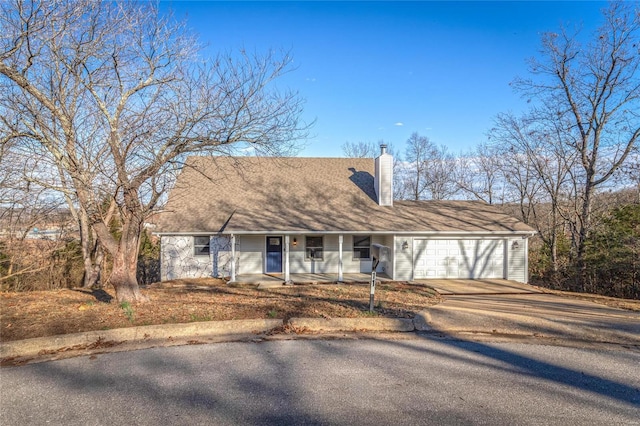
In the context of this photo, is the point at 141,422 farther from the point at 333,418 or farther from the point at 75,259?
the point at 75,259

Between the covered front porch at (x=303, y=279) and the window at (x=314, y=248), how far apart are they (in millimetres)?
831

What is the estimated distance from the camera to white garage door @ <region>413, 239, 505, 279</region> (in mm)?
14445

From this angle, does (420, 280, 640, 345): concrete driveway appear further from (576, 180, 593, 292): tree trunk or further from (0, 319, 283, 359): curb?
(576, 180, 593, 292): tree trunk

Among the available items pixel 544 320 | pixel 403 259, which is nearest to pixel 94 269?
pixel 403 259

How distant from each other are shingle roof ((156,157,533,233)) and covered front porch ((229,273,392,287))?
1911 mm

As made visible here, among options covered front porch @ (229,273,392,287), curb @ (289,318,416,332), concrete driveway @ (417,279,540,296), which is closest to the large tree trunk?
curb @ (289,318,416,332)

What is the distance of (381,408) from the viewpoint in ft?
11.8

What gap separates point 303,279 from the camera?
13672 millimetres

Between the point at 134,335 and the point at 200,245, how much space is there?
29.9 ft

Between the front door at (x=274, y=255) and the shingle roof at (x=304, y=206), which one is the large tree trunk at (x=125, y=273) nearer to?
the shingle roof at (x=304, y=206)

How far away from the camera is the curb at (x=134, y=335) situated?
5182 mm

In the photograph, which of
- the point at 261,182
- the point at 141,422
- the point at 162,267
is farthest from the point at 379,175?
the point at 141,422

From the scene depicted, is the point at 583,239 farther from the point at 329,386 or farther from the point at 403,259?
the point at 329,386

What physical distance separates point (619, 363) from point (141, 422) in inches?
243
